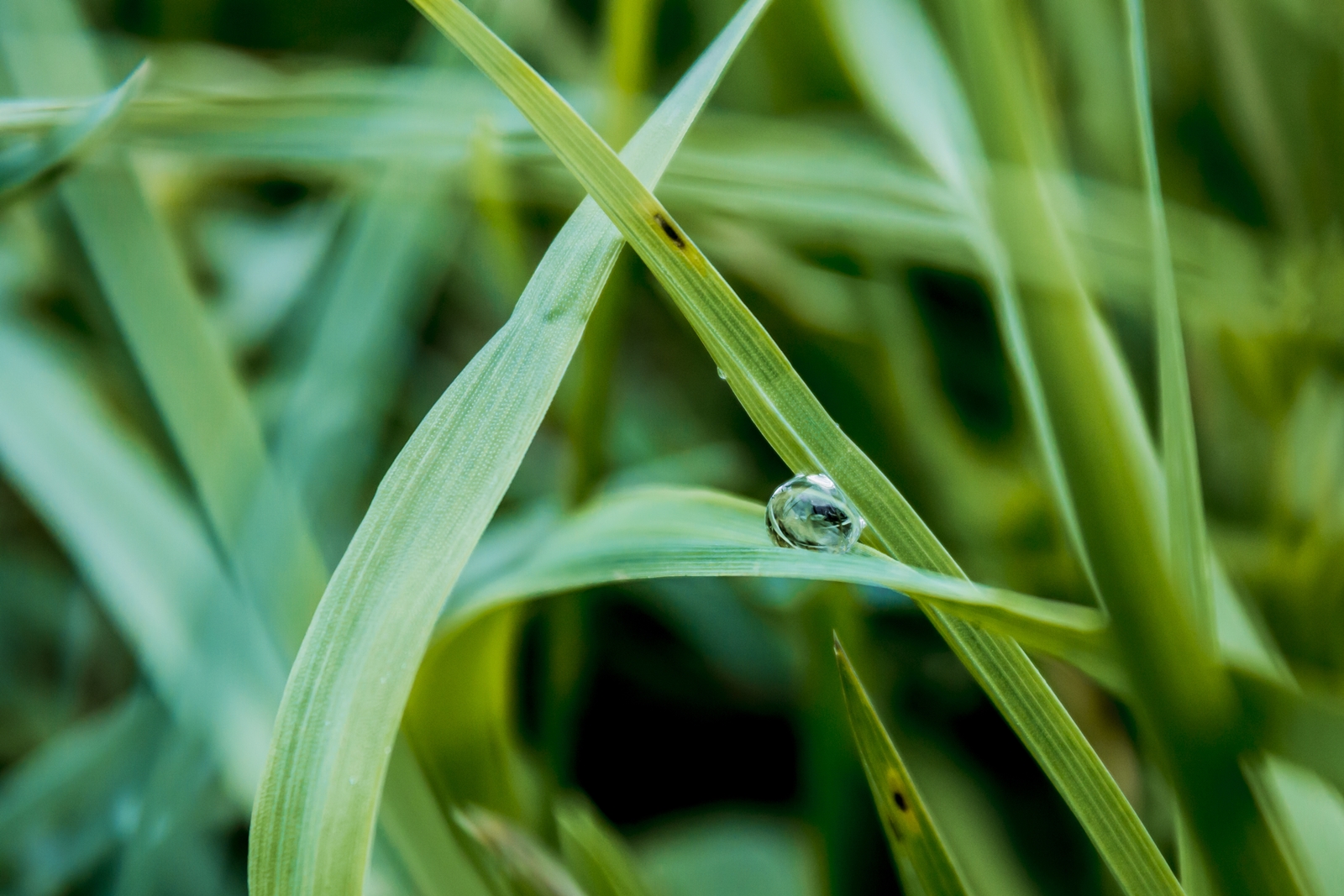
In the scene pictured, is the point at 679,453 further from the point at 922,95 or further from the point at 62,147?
the point at 62,147

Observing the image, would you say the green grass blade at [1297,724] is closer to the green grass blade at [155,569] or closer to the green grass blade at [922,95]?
the green grass blade at [922,95]

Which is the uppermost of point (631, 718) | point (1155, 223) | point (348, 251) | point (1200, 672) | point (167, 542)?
point (348, 251)

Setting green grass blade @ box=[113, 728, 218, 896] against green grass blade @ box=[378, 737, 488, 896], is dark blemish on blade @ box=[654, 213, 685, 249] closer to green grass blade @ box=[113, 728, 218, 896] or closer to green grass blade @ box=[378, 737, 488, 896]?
green grass blade @ box=[378, 737, 488, 896]

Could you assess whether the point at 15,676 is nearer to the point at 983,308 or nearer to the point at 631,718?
the point at 631,718

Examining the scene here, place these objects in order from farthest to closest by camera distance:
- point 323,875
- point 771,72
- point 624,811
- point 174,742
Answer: point 771,72, point 624,811, point 174,742, point 323,875

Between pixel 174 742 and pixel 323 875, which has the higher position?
pixel 174 742

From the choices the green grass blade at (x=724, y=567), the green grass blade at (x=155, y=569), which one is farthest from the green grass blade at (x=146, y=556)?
the green grass blade at (x=724, y=567)

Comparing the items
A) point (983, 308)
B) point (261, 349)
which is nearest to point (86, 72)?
point (261, 349)

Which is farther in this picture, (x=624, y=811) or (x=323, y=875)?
(x=624, y=811)
